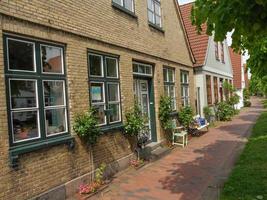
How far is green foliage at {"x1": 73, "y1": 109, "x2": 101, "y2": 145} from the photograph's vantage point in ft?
24.4

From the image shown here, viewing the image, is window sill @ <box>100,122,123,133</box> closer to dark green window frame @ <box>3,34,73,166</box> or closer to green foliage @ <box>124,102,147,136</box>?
green foliage @ <box>124,102,147,136</box>

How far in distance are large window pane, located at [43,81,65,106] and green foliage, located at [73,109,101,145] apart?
559 mm

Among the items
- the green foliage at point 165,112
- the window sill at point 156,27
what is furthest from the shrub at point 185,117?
the window sill at point 156,27

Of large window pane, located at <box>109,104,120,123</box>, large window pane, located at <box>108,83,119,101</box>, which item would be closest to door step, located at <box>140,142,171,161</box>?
large window pane, located at <box>109,104,120,123</box>

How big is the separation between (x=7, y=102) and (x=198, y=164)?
6.08m

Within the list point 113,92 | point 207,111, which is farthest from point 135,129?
point 207,111

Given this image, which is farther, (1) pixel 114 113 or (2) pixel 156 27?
(2) pixel 156 27

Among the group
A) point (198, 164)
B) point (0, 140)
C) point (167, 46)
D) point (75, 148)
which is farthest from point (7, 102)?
point (167, 46)

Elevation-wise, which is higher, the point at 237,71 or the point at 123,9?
the point at 123,9

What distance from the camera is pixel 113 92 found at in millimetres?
9453

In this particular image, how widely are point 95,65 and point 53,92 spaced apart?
6.29 ft

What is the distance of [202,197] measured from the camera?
22.8 feet

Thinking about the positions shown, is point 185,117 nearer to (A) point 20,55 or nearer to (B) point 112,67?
(B) point 112,67

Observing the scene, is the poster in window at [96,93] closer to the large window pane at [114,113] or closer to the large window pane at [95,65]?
the large window pane at [95,65]
